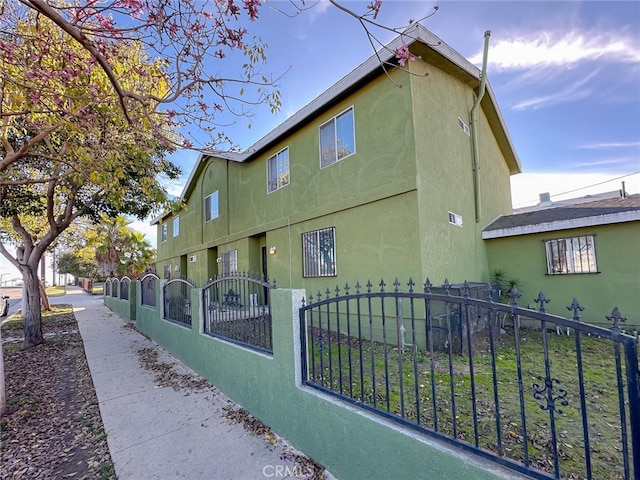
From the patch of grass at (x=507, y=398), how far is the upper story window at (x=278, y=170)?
6.13 m

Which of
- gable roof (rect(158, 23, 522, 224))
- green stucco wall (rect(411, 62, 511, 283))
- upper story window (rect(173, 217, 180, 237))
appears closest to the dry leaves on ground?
gable roof (rect(158, 23, 522, 224))

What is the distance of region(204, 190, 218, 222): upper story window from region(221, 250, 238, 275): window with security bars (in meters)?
2.16

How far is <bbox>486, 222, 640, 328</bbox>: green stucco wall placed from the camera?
7.55 m

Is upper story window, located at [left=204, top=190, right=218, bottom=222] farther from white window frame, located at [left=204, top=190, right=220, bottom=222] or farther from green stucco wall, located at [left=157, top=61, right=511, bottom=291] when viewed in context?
green stucco wall, located at [left=157, top=61, right=511, bottom=291]

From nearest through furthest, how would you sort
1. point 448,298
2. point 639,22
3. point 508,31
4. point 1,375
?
point 448,298 → point 1,375 → point 639,22 → point 508,31

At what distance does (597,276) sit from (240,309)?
29.1 feet

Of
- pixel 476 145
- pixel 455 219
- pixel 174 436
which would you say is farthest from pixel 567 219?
pixel 174 436

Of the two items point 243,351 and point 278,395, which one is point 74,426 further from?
point 278,395

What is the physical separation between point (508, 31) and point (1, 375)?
1172 centimetres

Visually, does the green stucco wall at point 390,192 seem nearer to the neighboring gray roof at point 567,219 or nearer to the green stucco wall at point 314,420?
the neighboring gray roof at point 567,219

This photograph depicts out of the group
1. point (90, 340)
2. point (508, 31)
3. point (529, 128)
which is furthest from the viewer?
point (529, 128)

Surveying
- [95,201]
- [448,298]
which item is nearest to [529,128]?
[448,298]

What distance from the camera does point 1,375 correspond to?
4.49m

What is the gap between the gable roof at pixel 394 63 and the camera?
6.71 m
